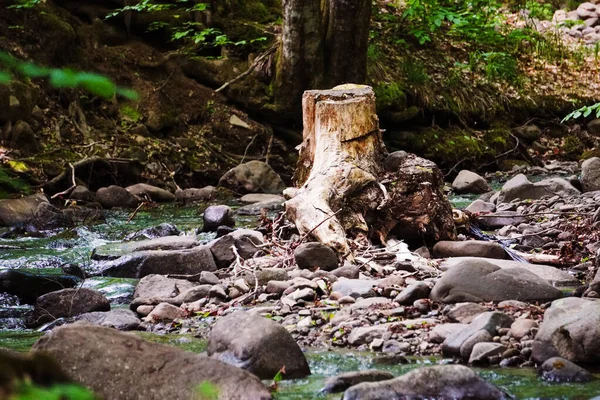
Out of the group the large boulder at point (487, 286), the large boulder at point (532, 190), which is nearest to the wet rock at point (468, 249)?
the large boulder at point (487, 286)

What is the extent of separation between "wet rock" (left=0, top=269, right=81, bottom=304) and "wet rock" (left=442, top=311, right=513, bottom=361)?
104 inches

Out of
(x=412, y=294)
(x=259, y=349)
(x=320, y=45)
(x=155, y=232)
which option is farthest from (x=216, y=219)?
(x=320, y=45)

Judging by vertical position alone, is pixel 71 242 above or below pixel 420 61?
below

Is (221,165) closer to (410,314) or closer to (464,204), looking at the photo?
(464,204)

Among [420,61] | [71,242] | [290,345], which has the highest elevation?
[420,61]

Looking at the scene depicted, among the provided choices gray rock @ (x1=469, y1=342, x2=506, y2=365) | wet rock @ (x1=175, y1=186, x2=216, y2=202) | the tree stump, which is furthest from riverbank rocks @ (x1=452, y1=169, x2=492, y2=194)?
gray rock @ (x1=469, y1=342, x2=506, y2=365)

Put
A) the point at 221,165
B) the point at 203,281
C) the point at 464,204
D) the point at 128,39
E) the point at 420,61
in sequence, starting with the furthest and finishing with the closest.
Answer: the point at 420,61, the point at 128,39, the point at 221,165, the point at 464,204, the point at 203,281

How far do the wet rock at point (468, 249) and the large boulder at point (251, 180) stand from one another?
15.0 ft

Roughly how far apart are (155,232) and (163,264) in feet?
5.50

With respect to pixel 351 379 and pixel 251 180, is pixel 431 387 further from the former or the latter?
pixel 251 180

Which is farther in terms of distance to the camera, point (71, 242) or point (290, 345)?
point (71, 242)

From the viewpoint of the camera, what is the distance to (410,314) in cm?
358

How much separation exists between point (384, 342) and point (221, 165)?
773cm

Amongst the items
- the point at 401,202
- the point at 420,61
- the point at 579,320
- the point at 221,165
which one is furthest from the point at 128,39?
the point at 579,320
